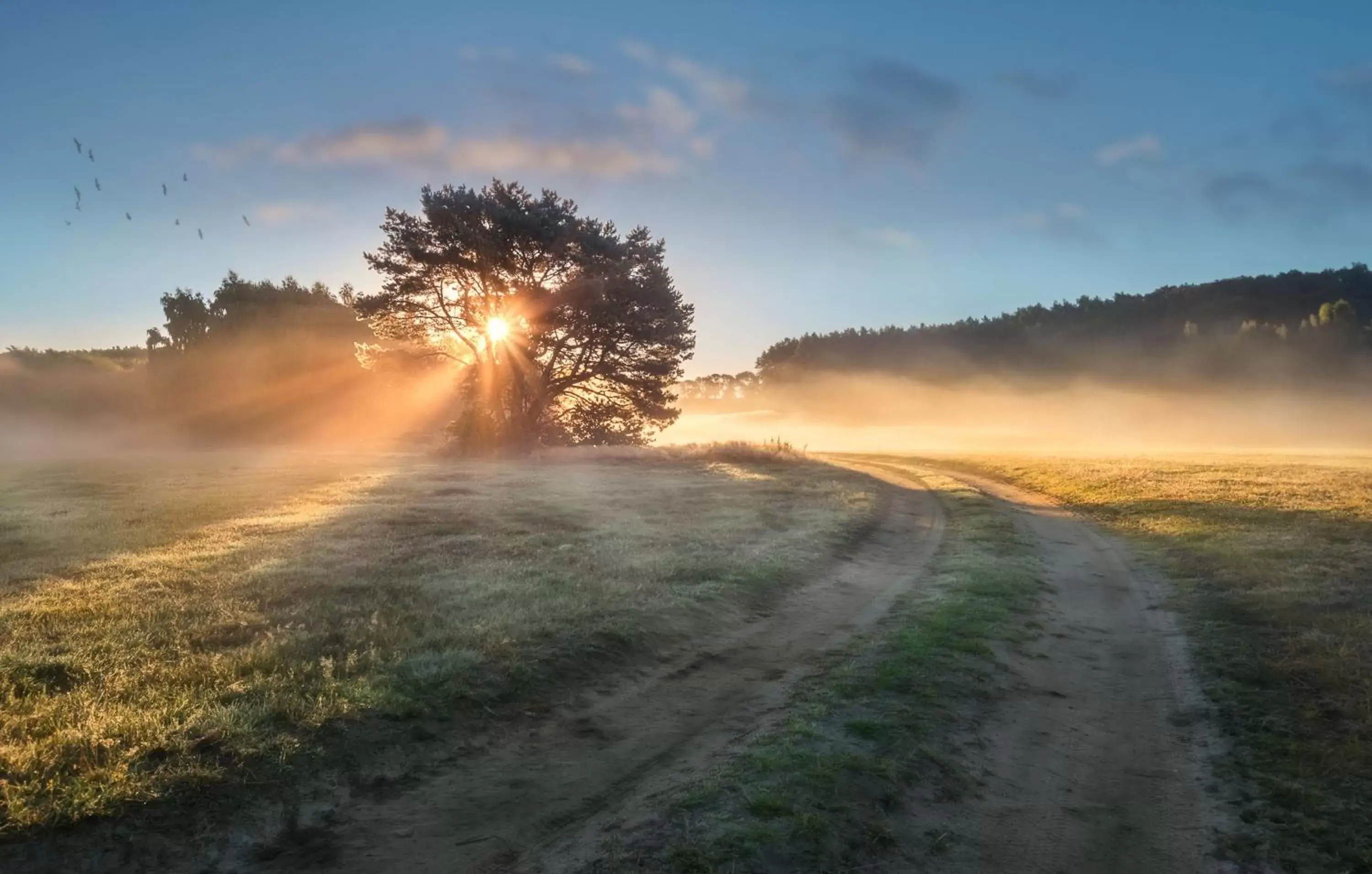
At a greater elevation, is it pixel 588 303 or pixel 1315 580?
pixel 588 303

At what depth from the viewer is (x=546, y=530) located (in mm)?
16203

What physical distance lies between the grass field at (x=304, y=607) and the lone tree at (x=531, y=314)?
1627 centimetres

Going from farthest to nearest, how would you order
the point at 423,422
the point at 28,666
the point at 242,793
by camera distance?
1. the point at 423,422
2. the point at 28,666
3. the point at 242,793

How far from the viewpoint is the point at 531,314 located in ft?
121

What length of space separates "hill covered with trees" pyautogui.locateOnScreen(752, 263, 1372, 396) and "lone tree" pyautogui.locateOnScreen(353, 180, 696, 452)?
291 feet

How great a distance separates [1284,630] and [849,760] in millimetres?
6952

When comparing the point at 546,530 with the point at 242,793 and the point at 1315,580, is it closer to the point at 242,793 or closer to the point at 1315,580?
the point at 242,793

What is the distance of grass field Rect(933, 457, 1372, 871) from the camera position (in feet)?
17.5

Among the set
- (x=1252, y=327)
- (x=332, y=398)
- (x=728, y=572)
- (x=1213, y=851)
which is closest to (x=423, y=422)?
(x=332, y=398)

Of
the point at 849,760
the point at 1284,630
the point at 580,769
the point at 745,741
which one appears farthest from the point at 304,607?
the point at 1284,630

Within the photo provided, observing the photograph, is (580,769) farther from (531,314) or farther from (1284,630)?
(531,314)

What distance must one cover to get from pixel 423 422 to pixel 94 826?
52.7 m

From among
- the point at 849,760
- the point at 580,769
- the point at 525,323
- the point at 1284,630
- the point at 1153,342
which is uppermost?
the point at 1153,342

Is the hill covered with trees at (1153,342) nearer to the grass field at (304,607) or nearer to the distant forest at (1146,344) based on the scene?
the distant forest at (1146,344)
